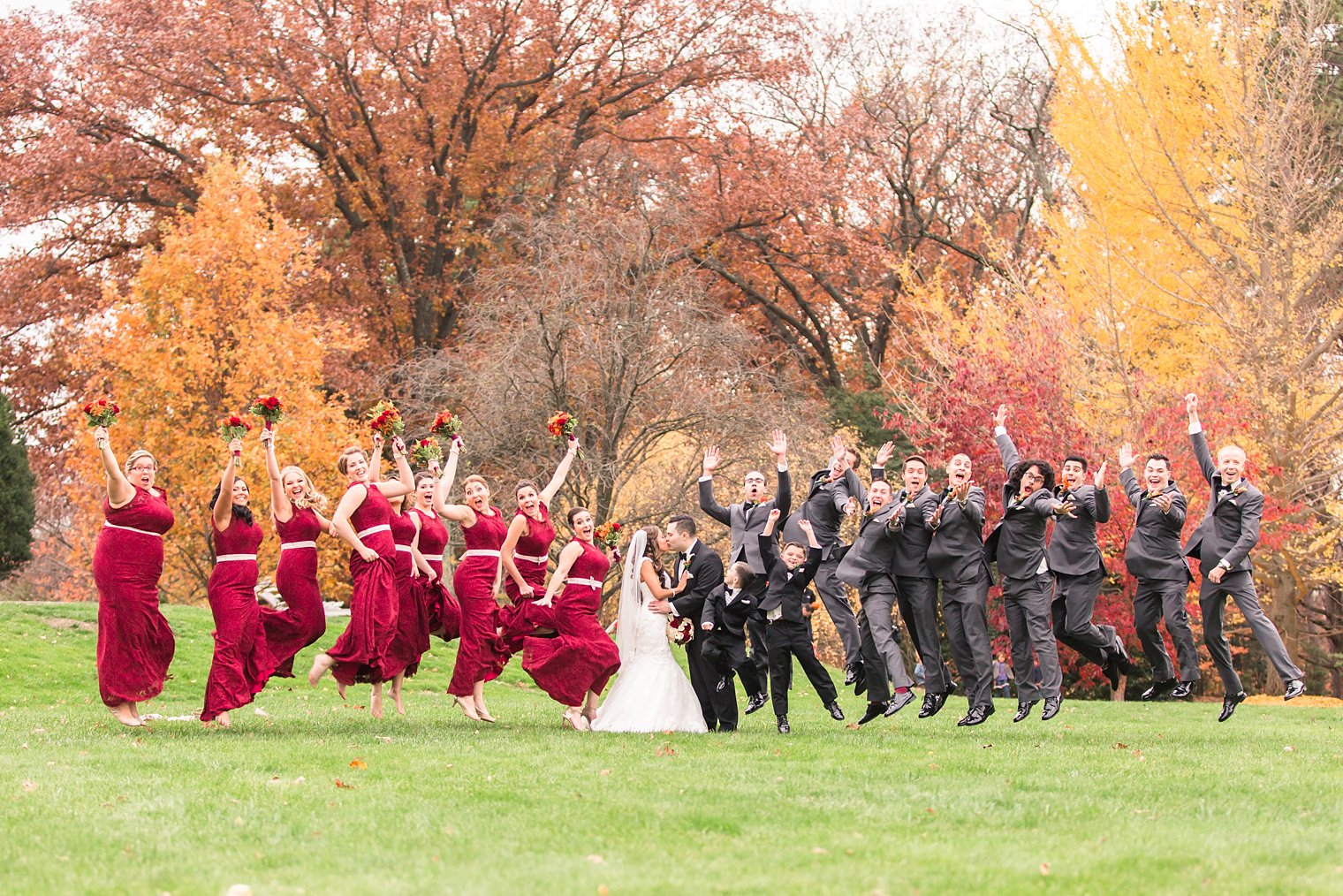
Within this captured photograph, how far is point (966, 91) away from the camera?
37.6 meters

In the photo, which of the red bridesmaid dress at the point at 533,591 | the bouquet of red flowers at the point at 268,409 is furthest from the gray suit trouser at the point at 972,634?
the bouquet of red flowers at the point at 268,409

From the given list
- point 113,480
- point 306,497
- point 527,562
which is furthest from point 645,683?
point 113,480

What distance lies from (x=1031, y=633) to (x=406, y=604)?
5.71 meters

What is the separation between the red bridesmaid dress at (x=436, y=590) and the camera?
13727 millimetres

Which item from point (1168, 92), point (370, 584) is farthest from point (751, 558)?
point (1168, 92)

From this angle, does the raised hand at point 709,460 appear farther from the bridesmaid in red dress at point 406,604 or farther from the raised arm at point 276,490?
the raised arm at point 276,490

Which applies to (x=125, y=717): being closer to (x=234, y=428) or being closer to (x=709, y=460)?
(x=234, y=428)

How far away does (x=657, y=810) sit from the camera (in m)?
7.46

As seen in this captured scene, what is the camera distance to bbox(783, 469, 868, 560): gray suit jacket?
45.9ft

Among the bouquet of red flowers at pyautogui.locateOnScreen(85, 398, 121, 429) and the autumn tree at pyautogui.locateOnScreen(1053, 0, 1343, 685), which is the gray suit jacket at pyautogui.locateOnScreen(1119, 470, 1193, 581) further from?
the autumn tree at pyautogui.locateOnScreen(1053, 0, 1343, 685)

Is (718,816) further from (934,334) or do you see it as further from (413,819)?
(934,334)

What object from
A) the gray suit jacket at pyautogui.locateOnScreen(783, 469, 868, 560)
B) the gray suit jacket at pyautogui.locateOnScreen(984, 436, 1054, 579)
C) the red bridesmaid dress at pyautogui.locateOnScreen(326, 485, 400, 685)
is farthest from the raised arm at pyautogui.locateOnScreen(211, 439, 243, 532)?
the gray suit jacket at pyautogui.locateOnScreen(984, 436, 1054, 579)

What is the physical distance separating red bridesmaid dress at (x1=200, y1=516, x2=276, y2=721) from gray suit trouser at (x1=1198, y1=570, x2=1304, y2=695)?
7.95 metres

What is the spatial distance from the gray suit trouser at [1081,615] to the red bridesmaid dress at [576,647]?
13.1ft
